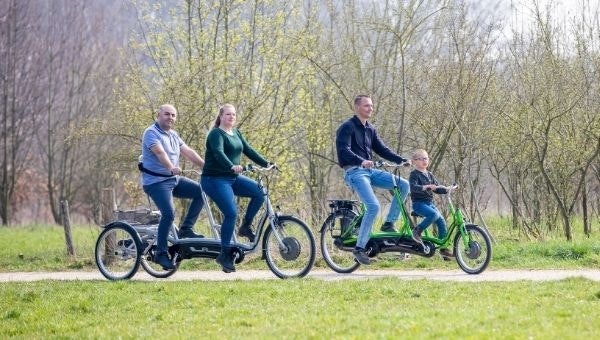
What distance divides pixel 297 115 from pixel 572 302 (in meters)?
12.1

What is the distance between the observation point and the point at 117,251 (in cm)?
1188

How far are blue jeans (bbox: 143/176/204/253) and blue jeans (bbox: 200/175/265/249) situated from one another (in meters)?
0.41

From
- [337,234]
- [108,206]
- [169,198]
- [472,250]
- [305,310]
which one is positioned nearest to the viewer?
[305,310]

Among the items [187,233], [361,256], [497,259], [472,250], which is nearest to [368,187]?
[361,256]

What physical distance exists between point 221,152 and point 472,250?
10.4 feet

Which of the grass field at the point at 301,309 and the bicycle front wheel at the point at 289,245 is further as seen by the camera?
the bicycle front wheel at the point at 289,245

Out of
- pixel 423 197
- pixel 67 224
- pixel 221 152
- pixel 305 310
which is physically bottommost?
pixel 305 310

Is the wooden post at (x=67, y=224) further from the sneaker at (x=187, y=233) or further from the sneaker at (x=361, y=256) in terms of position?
the sneaker at (x=361, y=256)

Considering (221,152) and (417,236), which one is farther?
(417,236)

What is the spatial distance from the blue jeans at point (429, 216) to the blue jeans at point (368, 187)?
1.05 ft

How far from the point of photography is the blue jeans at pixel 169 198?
11.4 meters

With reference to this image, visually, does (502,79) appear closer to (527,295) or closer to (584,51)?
(584,51)

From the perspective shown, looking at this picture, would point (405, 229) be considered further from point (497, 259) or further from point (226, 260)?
point (226, 260)

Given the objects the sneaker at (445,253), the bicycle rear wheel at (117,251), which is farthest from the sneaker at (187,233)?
the sneaker at (445,253)
